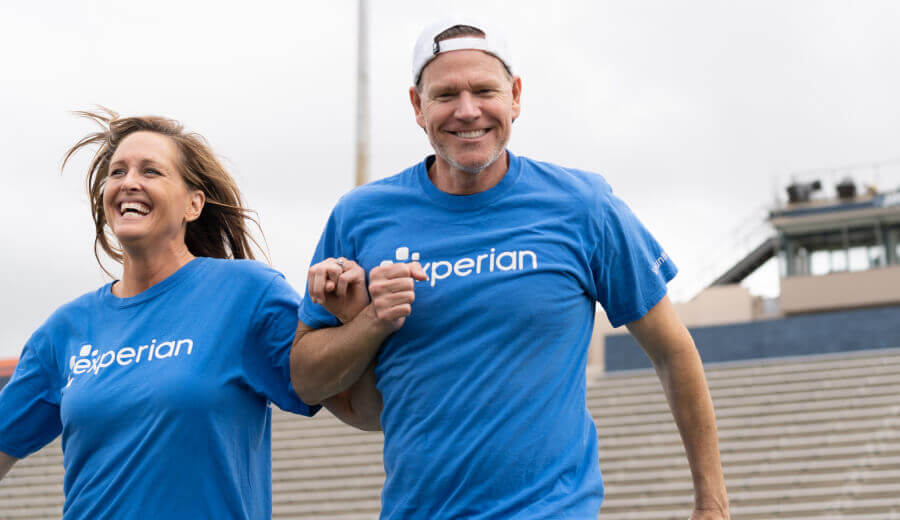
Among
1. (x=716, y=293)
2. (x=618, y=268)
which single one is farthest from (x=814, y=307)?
(x=618, y=268)

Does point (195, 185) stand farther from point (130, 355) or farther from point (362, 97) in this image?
point (362, 97)

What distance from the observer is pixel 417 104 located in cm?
235

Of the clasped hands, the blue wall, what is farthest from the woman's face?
the blue wall

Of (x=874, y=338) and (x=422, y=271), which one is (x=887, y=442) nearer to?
(x=874, y=338)

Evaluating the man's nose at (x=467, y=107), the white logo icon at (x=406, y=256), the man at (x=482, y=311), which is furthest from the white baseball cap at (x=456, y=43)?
the white logo icon at (x=406, y=256)

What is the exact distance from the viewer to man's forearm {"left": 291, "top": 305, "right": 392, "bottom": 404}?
7.33ft

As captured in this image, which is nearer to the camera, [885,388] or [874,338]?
[885,388]

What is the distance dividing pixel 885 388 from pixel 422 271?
12.1 meters

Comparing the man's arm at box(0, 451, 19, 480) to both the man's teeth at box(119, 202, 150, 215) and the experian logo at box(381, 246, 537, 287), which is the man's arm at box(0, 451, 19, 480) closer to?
the man's teeth at box(119, 202, 150, 215)

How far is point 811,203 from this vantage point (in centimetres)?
2703

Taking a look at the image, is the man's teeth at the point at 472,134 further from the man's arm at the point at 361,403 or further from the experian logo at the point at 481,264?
the man's arm at the point at 361,403

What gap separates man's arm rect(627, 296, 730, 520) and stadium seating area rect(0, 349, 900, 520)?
26.3ft

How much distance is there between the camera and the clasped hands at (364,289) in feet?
7.04

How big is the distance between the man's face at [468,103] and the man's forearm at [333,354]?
0.37 metres
